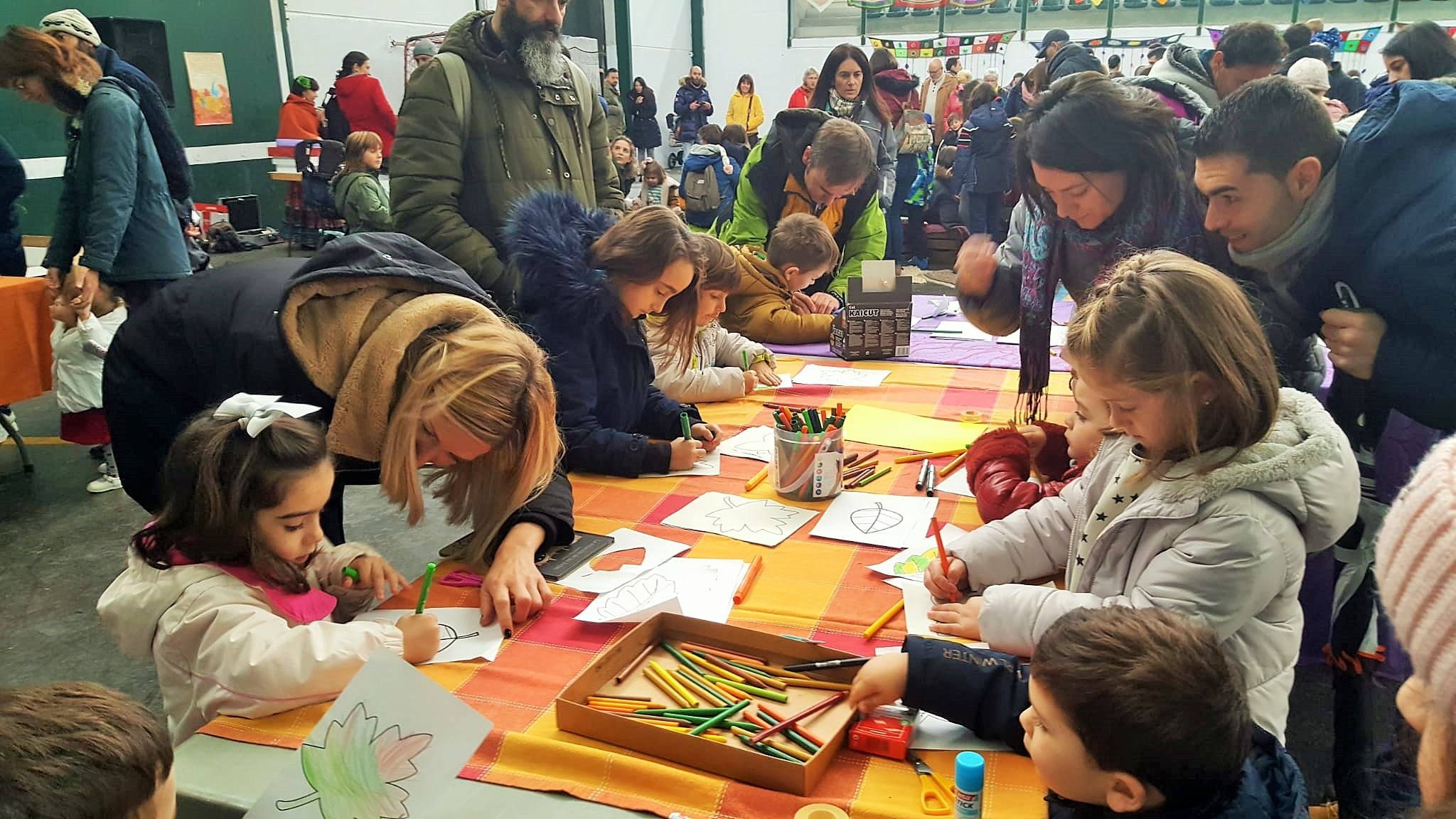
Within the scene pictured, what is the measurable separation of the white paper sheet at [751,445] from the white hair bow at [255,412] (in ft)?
3.48

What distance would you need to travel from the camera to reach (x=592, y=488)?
1997mm

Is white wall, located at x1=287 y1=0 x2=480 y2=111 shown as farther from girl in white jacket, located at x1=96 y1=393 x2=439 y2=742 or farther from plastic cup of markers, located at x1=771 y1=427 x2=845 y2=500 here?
girl in white jacket, located at x1=96 y1=393 x2=439 y2=742

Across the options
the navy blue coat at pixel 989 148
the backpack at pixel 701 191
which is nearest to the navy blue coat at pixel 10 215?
the backpack at pixel 701 191

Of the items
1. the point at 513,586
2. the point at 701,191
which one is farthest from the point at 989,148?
the point at 513,586

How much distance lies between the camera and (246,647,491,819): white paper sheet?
0.99 meters

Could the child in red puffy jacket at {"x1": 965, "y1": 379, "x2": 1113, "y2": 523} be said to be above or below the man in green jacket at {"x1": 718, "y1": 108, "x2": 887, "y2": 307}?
below

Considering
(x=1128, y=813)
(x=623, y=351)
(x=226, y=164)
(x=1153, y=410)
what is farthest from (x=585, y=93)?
(x=226, y=164)

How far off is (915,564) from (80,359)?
123 inches

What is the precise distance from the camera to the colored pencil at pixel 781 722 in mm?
1087

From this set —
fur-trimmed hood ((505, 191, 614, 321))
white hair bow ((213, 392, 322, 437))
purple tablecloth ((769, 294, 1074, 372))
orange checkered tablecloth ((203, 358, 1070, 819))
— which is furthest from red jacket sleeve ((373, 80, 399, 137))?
white hair bow ((213, 392, 322, 437))

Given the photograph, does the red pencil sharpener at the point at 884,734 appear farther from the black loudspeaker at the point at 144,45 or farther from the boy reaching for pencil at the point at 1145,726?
the black loudspeaker at the point at 144,45

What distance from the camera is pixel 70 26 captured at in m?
3.07

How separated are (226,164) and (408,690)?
8.68m

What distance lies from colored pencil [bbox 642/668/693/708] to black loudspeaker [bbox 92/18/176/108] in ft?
25.0
